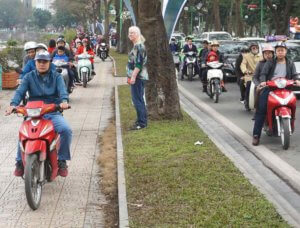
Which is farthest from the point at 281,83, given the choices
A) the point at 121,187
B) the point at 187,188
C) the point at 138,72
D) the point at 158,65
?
the point at 121,187

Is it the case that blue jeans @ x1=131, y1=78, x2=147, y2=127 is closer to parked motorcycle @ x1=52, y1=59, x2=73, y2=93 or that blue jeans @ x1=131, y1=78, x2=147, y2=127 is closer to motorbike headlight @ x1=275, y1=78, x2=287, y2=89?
motorbike headlight @ x1=275, y1=78, x2=287, y2=89

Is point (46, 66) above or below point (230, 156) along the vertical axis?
above

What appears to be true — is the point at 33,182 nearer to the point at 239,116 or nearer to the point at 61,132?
the point at 61,132

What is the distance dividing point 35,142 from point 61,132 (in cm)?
53

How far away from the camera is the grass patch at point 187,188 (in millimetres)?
5574

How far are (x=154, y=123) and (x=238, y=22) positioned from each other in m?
32.7

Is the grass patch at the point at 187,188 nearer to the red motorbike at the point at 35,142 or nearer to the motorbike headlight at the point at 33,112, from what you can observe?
the red motorbike at the point at 35,142

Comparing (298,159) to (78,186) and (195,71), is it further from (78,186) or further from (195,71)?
(195,71)

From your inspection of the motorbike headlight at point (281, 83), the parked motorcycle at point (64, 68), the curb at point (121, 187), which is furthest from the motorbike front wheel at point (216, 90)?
the motorbike headlight at point (281, 83)

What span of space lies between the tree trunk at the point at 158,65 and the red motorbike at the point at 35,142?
5.04m

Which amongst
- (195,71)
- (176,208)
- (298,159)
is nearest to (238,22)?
(195,71)

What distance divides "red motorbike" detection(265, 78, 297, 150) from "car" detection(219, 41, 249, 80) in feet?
39.6

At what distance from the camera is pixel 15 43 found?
23.3m

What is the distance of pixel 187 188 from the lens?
21.7 ft
